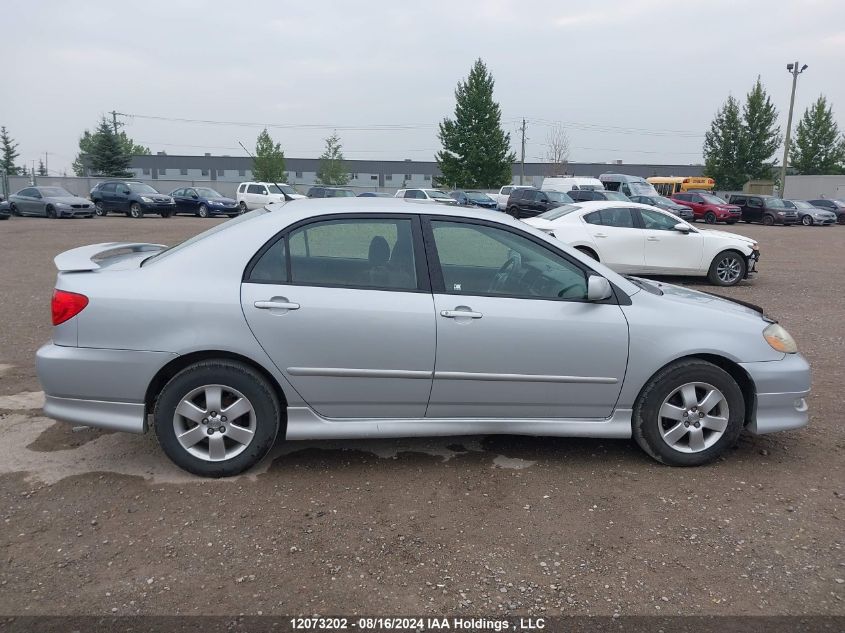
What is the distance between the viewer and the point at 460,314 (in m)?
3.81

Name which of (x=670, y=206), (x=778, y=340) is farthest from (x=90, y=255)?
(x=670, y=206)

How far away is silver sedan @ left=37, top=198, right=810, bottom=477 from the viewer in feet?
12.2

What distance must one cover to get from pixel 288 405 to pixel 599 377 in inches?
72.4

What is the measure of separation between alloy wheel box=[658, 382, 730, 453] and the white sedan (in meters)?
7.77

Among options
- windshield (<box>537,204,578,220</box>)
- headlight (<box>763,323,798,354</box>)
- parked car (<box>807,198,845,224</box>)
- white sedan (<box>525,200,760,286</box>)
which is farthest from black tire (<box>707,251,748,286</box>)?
parked car (<box>807,198,845,224</box>)

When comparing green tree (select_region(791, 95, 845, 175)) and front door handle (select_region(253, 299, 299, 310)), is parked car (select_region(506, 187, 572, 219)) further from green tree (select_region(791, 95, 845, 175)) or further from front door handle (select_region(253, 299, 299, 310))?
green tree (select_region(791, 95, 845, 175))

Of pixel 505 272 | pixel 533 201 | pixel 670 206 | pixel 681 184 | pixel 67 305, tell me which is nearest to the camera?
pixel 67 305

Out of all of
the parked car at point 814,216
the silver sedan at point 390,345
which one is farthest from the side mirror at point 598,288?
the parked car at point 814,216

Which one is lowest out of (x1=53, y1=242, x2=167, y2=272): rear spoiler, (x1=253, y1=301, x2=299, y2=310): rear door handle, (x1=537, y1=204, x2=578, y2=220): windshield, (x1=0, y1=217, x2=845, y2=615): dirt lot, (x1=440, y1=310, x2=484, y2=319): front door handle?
(x1=0, y1=217, x2=845, y2=615): dirt lot

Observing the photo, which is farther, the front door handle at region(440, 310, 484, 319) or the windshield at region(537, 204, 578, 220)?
the windshield at region(537, 204, 578, 220)

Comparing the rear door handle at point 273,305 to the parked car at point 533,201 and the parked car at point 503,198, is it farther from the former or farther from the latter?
the parked car at point 503,198

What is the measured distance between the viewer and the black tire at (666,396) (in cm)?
398

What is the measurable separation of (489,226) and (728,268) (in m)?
9.32

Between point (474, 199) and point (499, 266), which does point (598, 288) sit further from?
point (474, 199)
